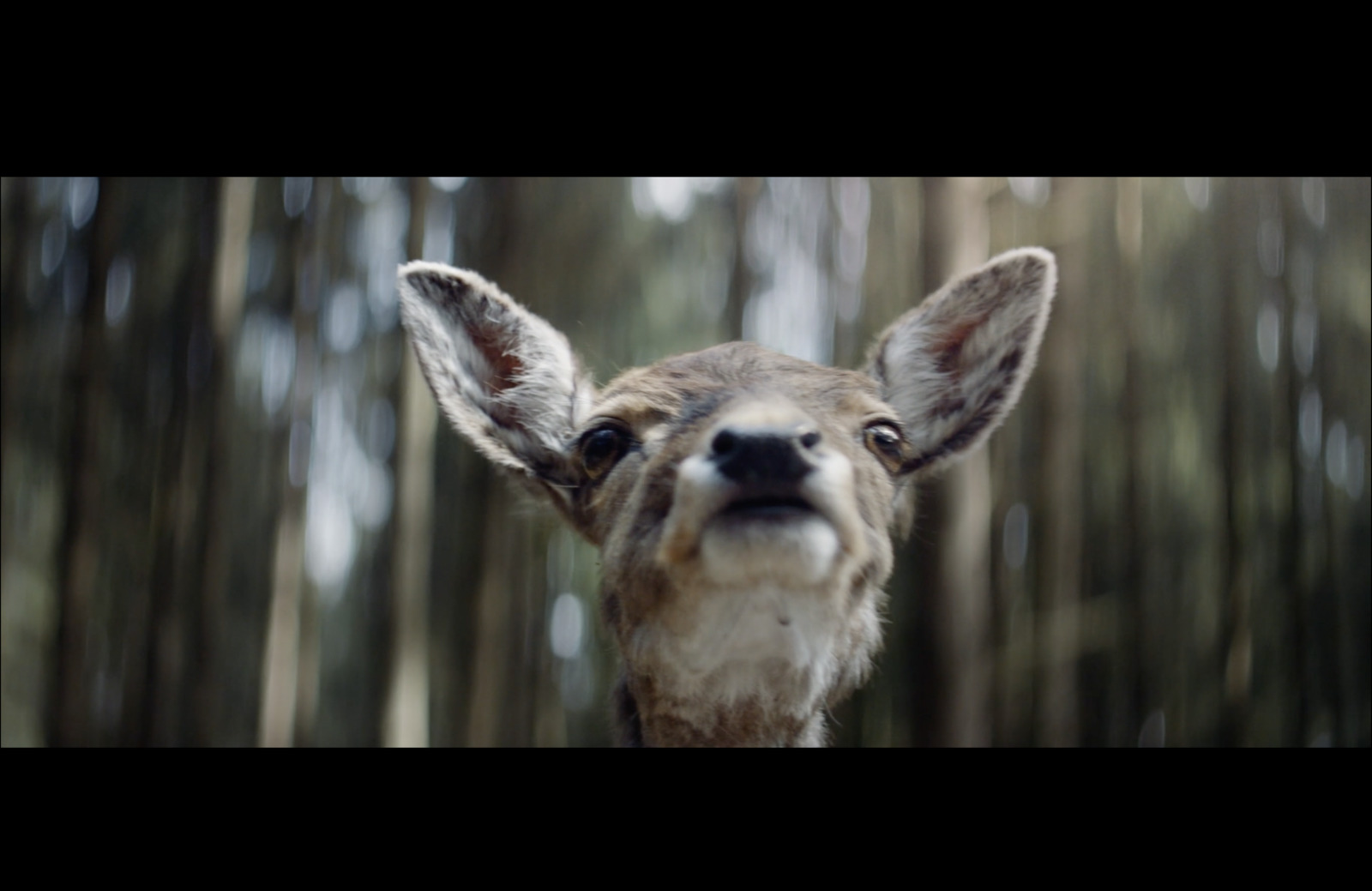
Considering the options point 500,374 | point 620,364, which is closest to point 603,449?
point 500,374

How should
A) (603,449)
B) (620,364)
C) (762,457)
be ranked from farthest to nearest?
(620,364), (603,449), (762,457)

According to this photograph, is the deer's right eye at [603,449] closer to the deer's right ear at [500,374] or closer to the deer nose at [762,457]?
the deer's right ear at [500,374]

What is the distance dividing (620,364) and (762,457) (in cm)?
429

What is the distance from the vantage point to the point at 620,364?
6.16 m

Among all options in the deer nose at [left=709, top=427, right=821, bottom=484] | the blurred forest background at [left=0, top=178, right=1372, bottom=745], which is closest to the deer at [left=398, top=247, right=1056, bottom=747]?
the deer nose at [left=709, top=427, right=821, bottom=484]

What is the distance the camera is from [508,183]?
23.9 ft

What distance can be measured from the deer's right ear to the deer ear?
1.04 metres

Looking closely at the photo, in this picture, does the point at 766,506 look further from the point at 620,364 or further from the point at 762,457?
the point at 620,364

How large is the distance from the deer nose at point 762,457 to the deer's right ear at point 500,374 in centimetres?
95

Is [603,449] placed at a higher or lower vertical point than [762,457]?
higher

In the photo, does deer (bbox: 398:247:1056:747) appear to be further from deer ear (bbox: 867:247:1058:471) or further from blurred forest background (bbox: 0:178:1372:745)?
blurred forest background (bbox: 0:178:1372:745)

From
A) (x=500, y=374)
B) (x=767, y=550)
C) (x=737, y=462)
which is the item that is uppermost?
(x=500, y=374)

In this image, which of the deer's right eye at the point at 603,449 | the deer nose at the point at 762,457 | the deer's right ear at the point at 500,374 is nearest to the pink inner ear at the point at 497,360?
the deer's right ear at the point at 500,374

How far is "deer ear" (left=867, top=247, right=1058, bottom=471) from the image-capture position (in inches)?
108
